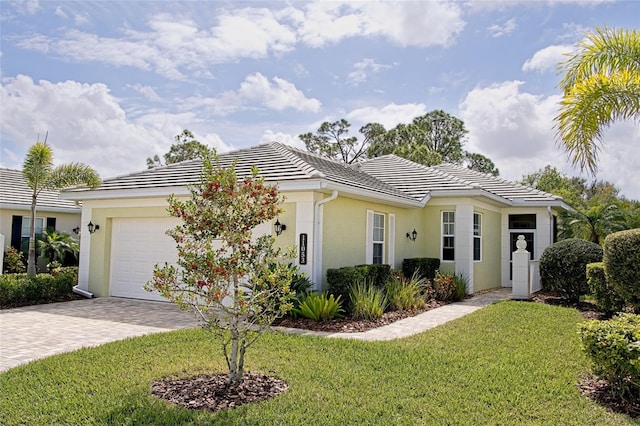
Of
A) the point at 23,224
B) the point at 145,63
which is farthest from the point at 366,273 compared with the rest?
the point at 23,224

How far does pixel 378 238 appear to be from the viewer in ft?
44.8

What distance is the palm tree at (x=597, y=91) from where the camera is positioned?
852cm

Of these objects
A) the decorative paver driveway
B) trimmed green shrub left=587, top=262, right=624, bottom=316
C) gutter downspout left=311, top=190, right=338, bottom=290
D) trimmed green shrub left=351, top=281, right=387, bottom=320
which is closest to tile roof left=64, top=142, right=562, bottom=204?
gutter downspout left=311, top=190, right=338, bottom=290

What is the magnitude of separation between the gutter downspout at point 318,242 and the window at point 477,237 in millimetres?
6902

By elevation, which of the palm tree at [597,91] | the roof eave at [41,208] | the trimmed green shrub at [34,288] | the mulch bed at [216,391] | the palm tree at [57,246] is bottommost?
the mulch bed at [216,391]

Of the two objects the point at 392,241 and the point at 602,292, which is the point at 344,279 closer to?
the point at 392,241

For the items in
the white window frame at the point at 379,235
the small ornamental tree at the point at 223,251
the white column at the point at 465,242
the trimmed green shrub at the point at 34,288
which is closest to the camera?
the small ornamental tree at the point at 223,251

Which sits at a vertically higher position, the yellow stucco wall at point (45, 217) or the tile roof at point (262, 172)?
the tile roof at point (262, 172)

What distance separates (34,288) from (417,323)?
10004 millimetres

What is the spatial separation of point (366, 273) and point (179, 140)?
2486 cm

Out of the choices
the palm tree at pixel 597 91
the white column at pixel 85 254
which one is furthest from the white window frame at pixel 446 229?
the white column at pixel 85 254

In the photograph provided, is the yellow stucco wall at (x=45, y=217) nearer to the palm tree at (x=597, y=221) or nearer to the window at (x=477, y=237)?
the window at (x=477, y=237)

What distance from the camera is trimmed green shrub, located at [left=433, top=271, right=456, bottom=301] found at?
1350 cm

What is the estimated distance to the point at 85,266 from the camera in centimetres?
1381
